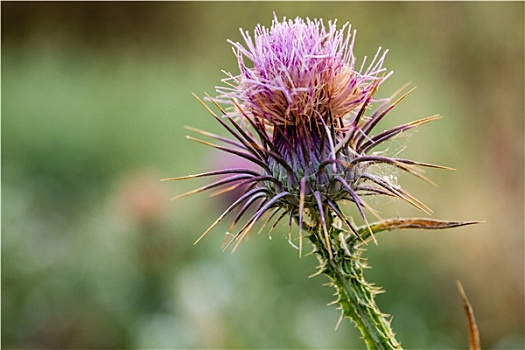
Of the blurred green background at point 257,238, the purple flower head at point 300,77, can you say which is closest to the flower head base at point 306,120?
the purple flower head at point 300,77

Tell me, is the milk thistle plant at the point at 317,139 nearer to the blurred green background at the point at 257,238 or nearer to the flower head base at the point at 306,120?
the flower head base at the point at 306,120

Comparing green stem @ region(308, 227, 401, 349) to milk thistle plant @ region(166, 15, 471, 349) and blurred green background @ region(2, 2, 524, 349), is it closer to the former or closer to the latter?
milk thistle plant @ region(166, 15, 471, 349)

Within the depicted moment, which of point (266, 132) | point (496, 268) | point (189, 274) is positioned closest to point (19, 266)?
point (189, 274)

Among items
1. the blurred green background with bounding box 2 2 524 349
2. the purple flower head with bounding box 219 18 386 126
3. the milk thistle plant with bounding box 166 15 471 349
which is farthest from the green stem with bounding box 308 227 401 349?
the blurred green background with bounding box 2 2 524 349

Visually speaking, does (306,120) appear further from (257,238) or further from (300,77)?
(257,238)

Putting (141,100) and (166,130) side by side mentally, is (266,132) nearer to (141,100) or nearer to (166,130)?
(166,130)
